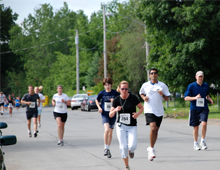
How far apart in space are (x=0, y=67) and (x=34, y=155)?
59.3m

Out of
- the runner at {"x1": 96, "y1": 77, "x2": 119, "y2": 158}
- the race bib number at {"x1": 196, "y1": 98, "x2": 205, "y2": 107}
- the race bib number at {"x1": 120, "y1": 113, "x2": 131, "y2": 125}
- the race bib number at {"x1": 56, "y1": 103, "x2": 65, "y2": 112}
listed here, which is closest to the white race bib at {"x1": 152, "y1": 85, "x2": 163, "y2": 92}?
the runner at {"x1": 96, "y1": 77, "x2": 119, "y2": 158}

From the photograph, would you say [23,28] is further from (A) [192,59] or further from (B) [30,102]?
(B) [30,102]

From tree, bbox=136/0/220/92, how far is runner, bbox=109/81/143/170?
15070 mm

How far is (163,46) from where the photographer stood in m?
25.2

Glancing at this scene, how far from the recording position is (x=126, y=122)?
720 cm

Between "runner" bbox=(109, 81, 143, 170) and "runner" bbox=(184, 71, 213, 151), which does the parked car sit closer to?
"runner" bbox=(184, 71, 213, 151)

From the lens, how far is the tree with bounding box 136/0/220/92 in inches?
860

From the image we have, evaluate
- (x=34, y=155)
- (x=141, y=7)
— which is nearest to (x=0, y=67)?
(x=141, y=7)

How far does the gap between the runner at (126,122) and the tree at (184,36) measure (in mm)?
15070

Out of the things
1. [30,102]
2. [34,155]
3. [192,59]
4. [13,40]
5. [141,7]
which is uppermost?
[13,40]

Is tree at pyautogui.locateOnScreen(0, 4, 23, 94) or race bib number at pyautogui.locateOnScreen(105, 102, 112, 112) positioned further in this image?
tree at pyautogui.locateOnScreen(0, 4, 23, 94)

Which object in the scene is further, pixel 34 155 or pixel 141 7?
pixel 141 7

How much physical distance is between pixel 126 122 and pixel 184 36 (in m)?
17.0

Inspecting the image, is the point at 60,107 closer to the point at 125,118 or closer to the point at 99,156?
the point at 99,156
